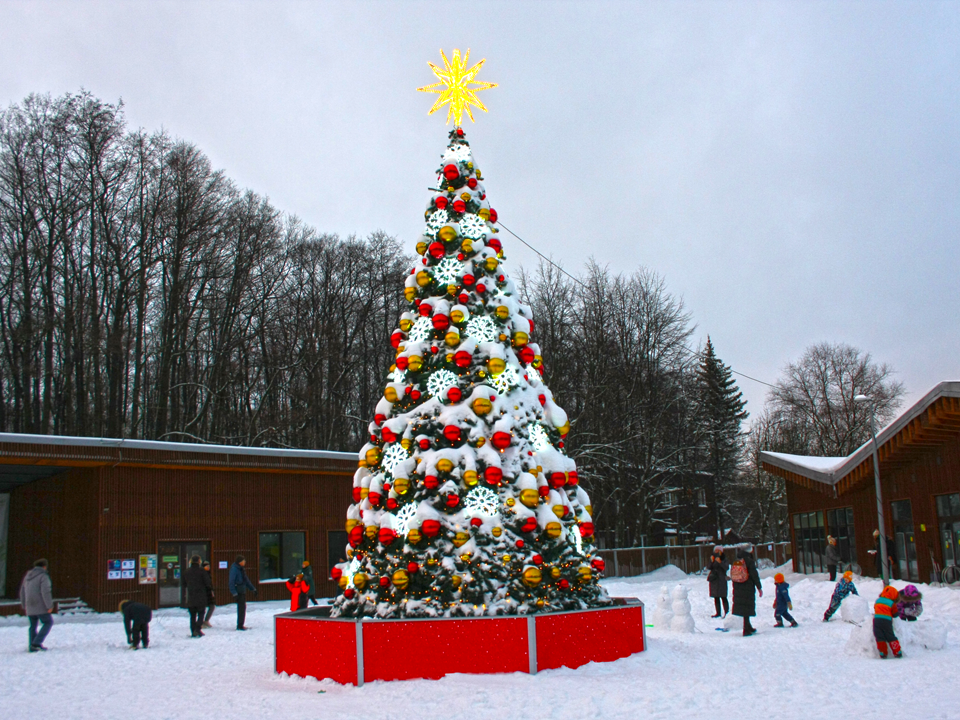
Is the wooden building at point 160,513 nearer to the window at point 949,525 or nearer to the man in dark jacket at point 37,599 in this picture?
the man in dark jacket at point 37,599

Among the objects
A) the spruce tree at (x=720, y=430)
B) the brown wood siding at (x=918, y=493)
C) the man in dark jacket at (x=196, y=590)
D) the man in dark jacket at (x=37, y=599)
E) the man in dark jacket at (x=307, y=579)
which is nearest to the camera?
the man in dark jacket at (x=37, y=599)

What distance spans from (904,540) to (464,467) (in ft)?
62.1

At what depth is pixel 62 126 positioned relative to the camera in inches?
1202

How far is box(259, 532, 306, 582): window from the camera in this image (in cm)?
2455

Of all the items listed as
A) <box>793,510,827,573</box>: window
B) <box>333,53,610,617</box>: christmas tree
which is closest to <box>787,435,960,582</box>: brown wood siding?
<box>793,510,827,573</box>: window

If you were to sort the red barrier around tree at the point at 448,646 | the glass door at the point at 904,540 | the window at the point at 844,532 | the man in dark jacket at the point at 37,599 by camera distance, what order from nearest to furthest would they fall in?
the red barrier around tree at the point at 448,646
the man in dark jacket at the point at 37,599
the glass door at the point at 904,540
the window at the point at 844,532

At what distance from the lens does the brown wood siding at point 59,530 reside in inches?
850

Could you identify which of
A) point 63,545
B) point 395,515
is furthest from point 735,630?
point 63,545

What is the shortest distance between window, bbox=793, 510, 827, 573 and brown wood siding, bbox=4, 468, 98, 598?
78.3 ft

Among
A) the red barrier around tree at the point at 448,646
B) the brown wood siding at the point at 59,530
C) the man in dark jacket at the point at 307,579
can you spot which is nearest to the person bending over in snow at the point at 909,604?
the red barrier around tree at the point at 448,646

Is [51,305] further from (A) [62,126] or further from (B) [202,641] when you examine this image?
(B) [202,641]

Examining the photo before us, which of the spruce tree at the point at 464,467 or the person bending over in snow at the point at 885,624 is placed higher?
the spruce tree at the point at 464,467

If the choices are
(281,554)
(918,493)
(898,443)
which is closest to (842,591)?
(898,443)

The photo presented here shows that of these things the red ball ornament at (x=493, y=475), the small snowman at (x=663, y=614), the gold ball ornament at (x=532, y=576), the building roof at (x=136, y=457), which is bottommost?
the small snowman at (x=663, y=614)
